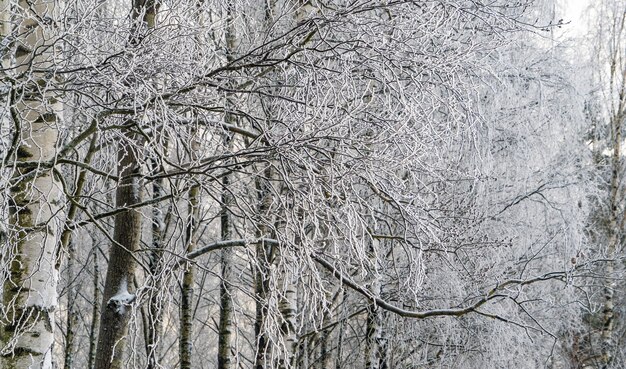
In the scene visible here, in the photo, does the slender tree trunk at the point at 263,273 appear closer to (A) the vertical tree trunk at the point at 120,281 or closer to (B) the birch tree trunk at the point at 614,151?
(A) the vertical tree trunk at the point at 120,281

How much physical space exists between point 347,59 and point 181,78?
3.05 feet

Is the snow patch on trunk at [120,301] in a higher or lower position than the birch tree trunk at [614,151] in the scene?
lower

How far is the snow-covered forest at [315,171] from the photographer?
3.86 m

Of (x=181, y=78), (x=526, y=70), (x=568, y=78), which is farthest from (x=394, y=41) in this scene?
(x=568, y=78)

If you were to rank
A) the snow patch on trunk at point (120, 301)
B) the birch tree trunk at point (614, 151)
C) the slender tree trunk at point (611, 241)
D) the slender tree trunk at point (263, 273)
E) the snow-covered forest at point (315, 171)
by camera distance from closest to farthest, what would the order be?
1. the slender tree trunk at point (263, 273)
2. the snow-covered forest at point (315, 171)
3. the snow patch on trunk at point (120, 301)
4. the slender tree trunk at point (611, 241)
5. the birch tree trunk at point (614, 151)

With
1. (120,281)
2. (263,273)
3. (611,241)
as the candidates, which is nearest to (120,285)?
(120,281)

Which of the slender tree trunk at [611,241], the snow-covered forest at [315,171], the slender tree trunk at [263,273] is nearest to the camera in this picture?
the slender tree trunk at [263,273]

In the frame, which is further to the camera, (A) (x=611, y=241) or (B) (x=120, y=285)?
(A) (x=611, y=241)

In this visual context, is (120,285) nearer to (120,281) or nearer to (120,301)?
(120,281)

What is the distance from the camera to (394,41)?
410cm

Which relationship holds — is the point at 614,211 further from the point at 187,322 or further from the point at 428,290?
the point at 187,322

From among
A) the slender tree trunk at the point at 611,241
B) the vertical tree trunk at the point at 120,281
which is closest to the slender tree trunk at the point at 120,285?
the vertical tree trunk at the point at 120,281

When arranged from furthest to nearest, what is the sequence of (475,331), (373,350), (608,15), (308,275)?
(608,15) < (475,331) < (373,350) < (308,275)

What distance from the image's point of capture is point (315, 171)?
425 cm
